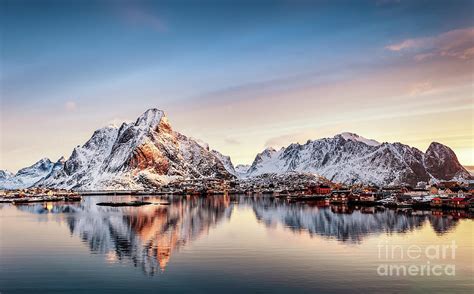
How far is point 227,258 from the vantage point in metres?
45.6

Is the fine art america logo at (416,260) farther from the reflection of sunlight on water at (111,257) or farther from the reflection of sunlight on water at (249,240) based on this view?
the reflection of sunlight on water at (111,257)

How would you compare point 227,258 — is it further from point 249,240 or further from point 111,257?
point 249,240

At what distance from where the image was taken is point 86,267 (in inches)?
1596

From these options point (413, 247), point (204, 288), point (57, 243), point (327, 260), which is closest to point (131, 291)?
point (204, 288)

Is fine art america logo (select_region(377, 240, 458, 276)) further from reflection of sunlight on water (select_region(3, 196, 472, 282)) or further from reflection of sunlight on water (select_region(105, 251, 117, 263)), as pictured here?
reflection of sunlight on water (select_region(105, 251, 117, 263))

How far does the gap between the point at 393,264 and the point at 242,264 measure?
14581 mm

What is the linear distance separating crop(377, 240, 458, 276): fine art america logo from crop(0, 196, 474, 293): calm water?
19cm

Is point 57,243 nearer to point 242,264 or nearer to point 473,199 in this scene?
point 242,264

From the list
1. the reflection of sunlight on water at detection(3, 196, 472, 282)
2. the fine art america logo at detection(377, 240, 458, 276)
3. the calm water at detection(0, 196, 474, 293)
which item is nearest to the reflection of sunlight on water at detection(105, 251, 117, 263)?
the reflection of sunlight on water at detection(3, 196, 472, 282)

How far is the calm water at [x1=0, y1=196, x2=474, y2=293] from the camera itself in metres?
33.9

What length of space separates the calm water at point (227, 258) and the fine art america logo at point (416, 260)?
194mm

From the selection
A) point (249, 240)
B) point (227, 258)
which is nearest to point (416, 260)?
point (227, 258)

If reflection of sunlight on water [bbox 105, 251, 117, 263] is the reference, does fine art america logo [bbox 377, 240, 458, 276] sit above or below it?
below

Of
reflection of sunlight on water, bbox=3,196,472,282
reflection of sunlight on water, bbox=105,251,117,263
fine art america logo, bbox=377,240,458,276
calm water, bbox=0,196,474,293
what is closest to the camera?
calm water, bbox=0,196,474,293
